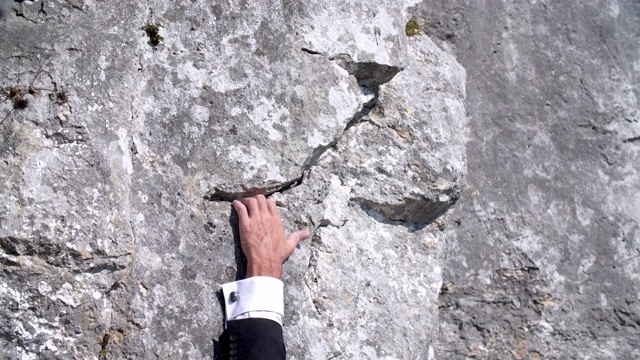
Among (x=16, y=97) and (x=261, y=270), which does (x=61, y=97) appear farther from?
(x=261, y=270)

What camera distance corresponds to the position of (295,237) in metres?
2.81

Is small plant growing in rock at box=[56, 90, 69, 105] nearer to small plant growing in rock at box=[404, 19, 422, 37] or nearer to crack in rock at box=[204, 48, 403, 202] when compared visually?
crack in rock at box=[204, 48, 403, 202]

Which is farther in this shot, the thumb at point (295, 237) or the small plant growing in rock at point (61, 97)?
the thumb at point (295, 237)

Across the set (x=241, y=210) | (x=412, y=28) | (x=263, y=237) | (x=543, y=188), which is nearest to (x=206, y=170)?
(x=241, y=210)

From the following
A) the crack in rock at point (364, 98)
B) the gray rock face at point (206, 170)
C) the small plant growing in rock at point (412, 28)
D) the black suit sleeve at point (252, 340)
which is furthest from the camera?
the small plant growing in rock at point (412, 28)

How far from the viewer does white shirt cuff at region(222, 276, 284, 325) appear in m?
2.61

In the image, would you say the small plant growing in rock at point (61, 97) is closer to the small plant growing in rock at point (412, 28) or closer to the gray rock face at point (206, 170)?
the gray rock face at point (206, 170)

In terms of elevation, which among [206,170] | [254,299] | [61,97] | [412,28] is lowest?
[254,299]

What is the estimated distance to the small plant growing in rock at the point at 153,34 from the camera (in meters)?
2.73

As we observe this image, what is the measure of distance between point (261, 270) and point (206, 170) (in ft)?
1.26

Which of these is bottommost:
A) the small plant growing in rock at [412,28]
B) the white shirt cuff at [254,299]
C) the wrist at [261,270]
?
the white shirt cuff at [254,299]

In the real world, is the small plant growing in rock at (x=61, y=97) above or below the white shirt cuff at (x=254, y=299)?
above

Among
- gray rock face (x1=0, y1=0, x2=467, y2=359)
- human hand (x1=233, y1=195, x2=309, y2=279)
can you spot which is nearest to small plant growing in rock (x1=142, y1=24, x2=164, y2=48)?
gray rock face (x1=0, y1=0, x2=467, y2=359)

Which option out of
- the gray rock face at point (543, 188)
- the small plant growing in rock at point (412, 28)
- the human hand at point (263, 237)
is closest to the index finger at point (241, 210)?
the human hand at point (263, 237)
